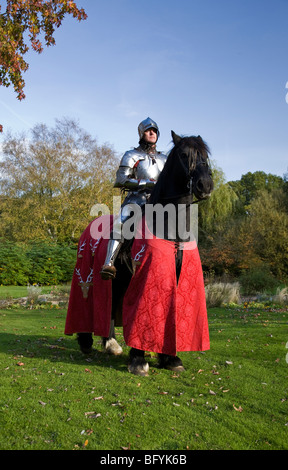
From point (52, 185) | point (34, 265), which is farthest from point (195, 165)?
point (52, 185)

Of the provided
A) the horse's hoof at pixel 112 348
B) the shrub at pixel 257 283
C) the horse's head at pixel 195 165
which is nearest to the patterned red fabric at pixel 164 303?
the horse's head at pixel 195 165

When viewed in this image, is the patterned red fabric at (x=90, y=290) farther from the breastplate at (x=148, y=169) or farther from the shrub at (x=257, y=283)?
the shrub at (x=257, y=283)

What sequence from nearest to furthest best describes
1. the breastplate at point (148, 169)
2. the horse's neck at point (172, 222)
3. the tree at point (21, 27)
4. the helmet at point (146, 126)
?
the horse's neck at point (172, 222)
the breastplate at point (148, 169)
the helmet at point (146, 126)
the tree at point (21, 27)

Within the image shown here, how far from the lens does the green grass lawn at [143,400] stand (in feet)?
9.73

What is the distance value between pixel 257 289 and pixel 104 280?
1366 centimetres

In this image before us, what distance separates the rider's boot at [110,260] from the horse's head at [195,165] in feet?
4.20

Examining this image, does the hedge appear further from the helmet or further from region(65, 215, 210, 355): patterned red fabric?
region(65, 215, 210, 355): patterned red fabric

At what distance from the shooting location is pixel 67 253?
2116 centimetres

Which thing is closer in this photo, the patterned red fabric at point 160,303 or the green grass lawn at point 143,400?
the green grass lawn at point 143,400

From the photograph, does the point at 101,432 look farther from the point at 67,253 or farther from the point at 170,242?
the point at 67,253

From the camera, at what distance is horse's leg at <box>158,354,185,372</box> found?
4.93m

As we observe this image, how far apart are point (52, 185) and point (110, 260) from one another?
2496 cm

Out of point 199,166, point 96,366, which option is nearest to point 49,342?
point 96,366

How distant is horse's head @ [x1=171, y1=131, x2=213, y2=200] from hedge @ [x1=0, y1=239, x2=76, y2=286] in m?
15.8
